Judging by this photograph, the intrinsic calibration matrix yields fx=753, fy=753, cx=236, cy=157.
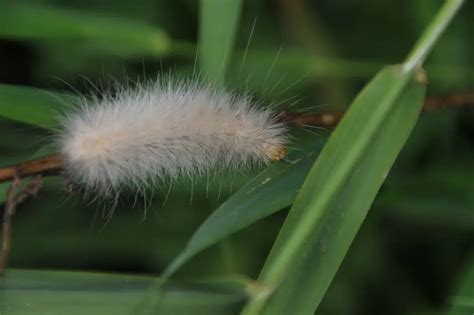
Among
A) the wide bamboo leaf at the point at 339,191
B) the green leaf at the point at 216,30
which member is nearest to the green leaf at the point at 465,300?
the wide bamboo leaf at the point at 339,191

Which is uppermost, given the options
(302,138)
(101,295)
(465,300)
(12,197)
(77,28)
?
(77,28)

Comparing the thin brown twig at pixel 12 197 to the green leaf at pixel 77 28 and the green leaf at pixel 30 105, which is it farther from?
the green leaf at pixel 77 28

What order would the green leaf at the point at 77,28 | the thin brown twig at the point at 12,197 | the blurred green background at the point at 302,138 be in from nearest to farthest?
the thin brown twig at the point at 12,197 < the green leaf at the point at 77,28 < the blurred green background at the point at 302,138

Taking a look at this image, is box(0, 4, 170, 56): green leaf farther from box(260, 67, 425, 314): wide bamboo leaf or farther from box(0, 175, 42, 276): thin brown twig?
box(260, 67, 425, 314): wide bamboo leaf

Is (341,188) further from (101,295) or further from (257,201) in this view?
(101,295)

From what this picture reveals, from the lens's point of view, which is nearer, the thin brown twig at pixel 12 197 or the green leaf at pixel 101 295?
the green leaf at pixel 101 295

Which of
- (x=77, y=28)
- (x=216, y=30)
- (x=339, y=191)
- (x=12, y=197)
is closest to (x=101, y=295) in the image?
(x=12, y=197)
